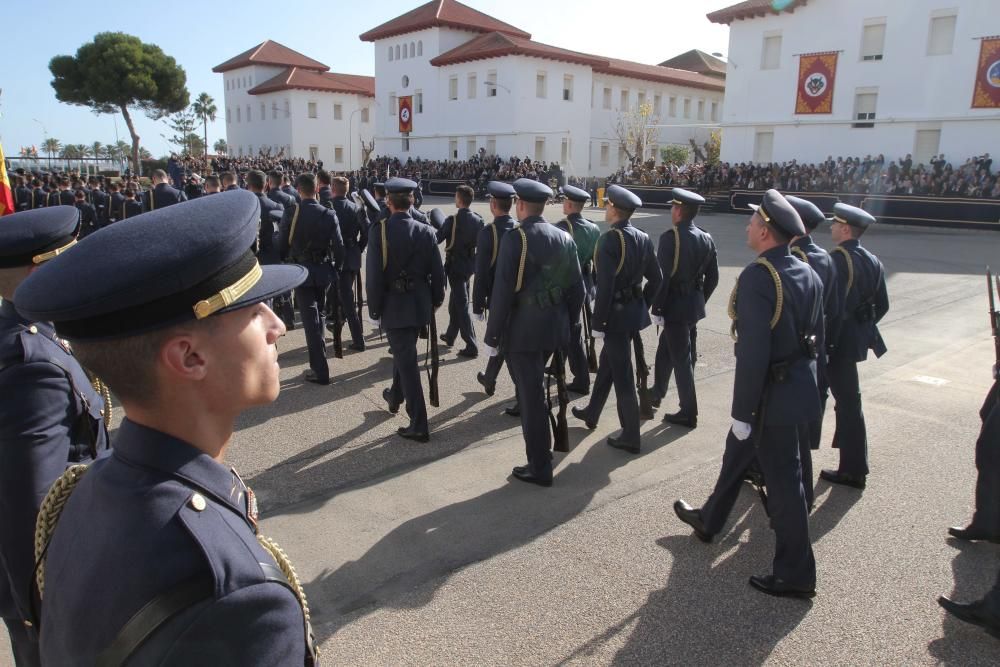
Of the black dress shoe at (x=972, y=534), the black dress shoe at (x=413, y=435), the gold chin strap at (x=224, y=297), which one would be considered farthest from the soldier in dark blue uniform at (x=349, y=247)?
the gold chin strap at (x=224, y=297)

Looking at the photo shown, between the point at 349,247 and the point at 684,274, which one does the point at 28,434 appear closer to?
the point at 684,274

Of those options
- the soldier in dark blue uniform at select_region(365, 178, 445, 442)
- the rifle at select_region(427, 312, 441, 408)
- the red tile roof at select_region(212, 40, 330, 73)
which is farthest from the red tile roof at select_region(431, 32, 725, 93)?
the rifle at select_region(427, 312, 441, 408)

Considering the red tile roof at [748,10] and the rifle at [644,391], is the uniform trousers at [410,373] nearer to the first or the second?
the rifle at [644,391]

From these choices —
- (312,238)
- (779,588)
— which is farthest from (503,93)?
(779,588)

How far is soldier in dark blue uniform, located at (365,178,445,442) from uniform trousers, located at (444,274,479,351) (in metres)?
2.44

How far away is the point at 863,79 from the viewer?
111 ft

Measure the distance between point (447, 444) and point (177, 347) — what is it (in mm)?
4638

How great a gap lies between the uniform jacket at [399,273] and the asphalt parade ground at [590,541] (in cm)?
105

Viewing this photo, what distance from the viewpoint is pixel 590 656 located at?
3.30 metres

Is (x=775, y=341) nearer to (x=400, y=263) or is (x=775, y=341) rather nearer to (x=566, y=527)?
(x=566, y=527)

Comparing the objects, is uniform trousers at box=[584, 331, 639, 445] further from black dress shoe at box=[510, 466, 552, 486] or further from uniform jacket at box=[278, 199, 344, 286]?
uniform jacket at box=[278, 199, 344, 286]

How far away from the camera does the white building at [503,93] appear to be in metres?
47.6

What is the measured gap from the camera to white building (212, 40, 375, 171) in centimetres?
6191

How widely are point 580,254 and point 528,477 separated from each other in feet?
10.9
